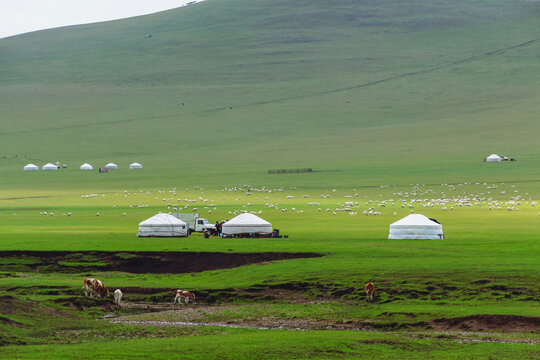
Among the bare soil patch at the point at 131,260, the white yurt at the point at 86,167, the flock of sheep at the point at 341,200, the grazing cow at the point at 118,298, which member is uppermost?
the white yurt at the point at 86,167

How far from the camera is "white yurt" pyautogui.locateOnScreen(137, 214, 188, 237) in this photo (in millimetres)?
51875

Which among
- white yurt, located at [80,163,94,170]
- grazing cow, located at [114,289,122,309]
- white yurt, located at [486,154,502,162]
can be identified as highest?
white yurt, located at [486,154,502,162]

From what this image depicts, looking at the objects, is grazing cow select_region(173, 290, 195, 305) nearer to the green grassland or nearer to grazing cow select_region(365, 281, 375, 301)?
the green grassland

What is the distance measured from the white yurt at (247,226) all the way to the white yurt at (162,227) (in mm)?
2838

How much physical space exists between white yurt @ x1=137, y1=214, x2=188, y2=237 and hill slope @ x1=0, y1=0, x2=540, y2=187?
5641 centimetres

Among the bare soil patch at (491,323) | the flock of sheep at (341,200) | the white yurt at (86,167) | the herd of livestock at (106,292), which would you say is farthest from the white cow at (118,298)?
the white yurt at (86,167)

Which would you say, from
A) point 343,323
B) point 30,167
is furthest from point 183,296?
point 30,167

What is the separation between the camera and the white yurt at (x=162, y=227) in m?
51.9

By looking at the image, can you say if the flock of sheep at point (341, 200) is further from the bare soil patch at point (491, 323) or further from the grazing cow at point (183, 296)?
the bare soil patch at point (491, 323)

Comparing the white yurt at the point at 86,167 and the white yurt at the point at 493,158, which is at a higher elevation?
the white yurt at the point at 493,158

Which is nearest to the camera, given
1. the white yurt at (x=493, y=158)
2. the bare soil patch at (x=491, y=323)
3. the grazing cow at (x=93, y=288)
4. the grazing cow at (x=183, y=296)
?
the bare soil patch at (x=491, y=323)

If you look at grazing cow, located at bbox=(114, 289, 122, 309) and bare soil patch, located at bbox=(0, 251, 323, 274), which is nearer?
grazing cow, located at bbox=(114, 289, 122, 309)

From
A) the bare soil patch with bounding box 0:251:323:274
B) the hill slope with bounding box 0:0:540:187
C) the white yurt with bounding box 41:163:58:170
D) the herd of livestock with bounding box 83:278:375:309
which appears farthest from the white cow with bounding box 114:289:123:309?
the white yurt with bounding box 41:163:58:170

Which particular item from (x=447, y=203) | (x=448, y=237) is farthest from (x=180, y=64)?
(x=448, y=237)
